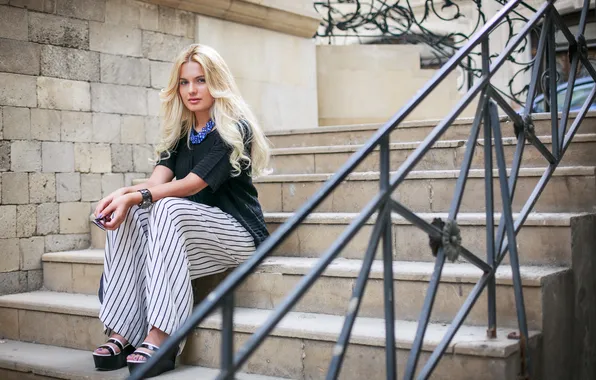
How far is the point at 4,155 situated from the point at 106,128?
0.74 metres

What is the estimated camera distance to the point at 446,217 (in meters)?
3.51

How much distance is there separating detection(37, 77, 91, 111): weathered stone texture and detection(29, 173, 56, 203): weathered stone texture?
43cm

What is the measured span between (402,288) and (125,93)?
8.94 feet

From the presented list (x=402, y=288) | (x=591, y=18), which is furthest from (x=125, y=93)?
(x=591, y=18)

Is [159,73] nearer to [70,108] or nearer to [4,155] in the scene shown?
[70,108]

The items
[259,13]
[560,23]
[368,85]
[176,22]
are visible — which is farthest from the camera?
[368,85]

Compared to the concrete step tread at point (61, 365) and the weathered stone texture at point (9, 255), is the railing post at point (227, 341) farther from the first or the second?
the weathered stone texture at point (9, 255)

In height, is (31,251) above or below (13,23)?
below

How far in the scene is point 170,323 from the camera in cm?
300

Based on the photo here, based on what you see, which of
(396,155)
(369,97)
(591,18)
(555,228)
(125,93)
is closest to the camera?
(555,228)

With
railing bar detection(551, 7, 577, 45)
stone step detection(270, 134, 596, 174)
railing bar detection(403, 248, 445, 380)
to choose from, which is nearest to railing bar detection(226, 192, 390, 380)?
railing bar detection(403, 248, 445, 380)

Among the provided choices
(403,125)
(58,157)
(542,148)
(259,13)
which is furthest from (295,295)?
(259,13)

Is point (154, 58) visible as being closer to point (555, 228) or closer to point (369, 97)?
point (369, 97)

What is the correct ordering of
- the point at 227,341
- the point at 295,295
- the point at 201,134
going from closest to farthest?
1. the point at 227,341
2. the point at 295,295
3. the point at 201,134
